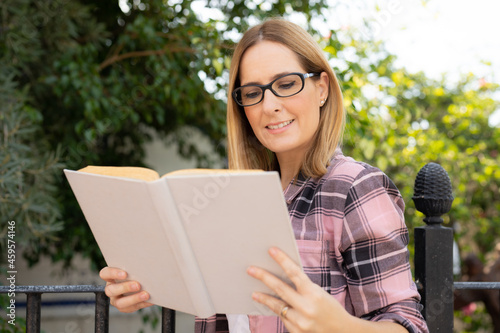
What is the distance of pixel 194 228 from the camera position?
0.93 m

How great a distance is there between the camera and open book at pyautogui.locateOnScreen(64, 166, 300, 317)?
2.85 ft

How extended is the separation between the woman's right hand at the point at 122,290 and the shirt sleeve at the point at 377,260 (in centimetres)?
52

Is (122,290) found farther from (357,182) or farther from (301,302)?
(357,182)

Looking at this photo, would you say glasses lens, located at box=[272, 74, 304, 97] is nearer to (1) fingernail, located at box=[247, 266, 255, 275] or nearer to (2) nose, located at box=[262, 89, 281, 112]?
(2) nose, located at box=[262, 89, 281, 112]

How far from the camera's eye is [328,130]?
4.65 feet

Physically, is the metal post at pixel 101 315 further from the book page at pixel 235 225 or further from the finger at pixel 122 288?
the book page at pixel 235 225

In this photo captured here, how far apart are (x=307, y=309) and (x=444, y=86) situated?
17.3ft

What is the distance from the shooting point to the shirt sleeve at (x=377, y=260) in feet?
3.45

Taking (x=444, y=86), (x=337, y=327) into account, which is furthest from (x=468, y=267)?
(x=337, y=327)

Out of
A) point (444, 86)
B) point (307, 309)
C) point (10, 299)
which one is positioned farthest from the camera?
point (444, 86)

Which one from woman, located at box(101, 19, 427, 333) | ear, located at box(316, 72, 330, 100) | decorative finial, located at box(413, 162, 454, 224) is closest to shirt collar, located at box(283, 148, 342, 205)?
woman, located at box(101, 19, 427, 333)

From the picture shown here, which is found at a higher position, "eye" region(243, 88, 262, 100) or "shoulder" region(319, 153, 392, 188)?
"eye" region(243, 88, 262, 100)

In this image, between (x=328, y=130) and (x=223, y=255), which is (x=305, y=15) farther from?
(x=223, y=255)

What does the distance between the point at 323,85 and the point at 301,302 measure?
78 cm
